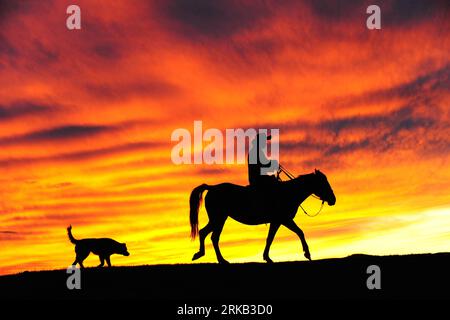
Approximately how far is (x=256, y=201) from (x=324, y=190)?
220cm

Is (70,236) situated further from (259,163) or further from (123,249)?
(259,163)

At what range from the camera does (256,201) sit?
20297mm

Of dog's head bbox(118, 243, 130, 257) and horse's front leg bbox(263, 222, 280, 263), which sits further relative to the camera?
dog's head bbox(118, 243, 130, 257)

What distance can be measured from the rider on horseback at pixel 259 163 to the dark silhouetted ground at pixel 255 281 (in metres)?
2.88

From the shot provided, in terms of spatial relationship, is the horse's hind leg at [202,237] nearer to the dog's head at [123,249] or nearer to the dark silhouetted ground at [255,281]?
the dark silhouetted ground at [255,281]

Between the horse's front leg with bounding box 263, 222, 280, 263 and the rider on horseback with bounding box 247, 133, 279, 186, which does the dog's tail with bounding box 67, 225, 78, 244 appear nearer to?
the rider on horseback with bounding box 247, 133, 279, 186

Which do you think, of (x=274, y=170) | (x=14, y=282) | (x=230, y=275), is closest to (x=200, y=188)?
(x=274, y=170)

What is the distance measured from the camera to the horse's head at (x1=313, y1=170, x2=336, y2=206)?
2034 cm

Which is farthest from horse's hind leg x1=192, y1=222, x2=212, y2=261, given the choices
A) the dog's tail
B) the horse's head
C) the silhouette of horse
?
the dog's tail

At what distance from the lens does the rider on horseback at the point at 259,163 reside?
19.7m
